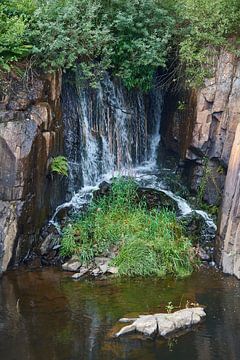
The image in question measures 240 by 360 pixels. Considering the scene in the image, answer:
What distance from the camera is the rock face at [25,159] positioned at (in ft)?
39.3

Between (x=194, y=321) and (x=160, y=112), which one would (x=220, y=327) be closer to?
(x=194, y=321)

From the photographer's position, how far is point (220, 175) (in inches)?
551

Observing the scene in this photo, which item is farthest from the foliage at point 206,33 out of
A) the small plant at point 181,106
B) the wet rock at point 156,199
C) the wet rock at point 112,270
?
the wet rock at point 112,270

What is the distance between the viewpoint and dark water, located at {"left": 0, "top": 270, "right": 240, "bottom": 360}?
839 centimetres

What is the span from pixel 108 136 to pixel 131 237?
3604 millimetres

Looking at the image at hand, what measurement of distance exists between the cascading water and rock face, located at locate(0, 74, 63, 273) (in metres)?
1.05

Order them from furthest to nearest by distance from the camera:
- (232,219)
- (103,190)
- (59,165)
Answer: (103,190) < (59,165) < (232,219)

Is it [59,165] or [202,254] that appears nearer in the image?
[202,254]

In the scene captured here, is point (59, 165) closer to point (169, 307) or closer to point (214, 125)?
point (214, 125)

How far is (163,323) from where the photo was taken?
8.96 meters

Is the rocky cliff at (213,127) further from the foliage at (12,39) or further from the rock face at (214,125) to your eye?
the foliage at (12,39)

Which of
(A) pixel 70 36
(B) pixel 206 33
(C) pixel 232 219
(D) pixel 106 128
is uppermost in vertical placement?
(B) pixel 206 33

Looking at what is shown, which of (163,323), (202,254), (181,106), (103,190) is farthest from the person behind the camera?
(181,106)

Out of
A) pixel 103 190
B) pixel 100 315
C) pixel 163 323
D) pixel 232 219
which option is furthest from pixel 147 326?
pixel 103 190
